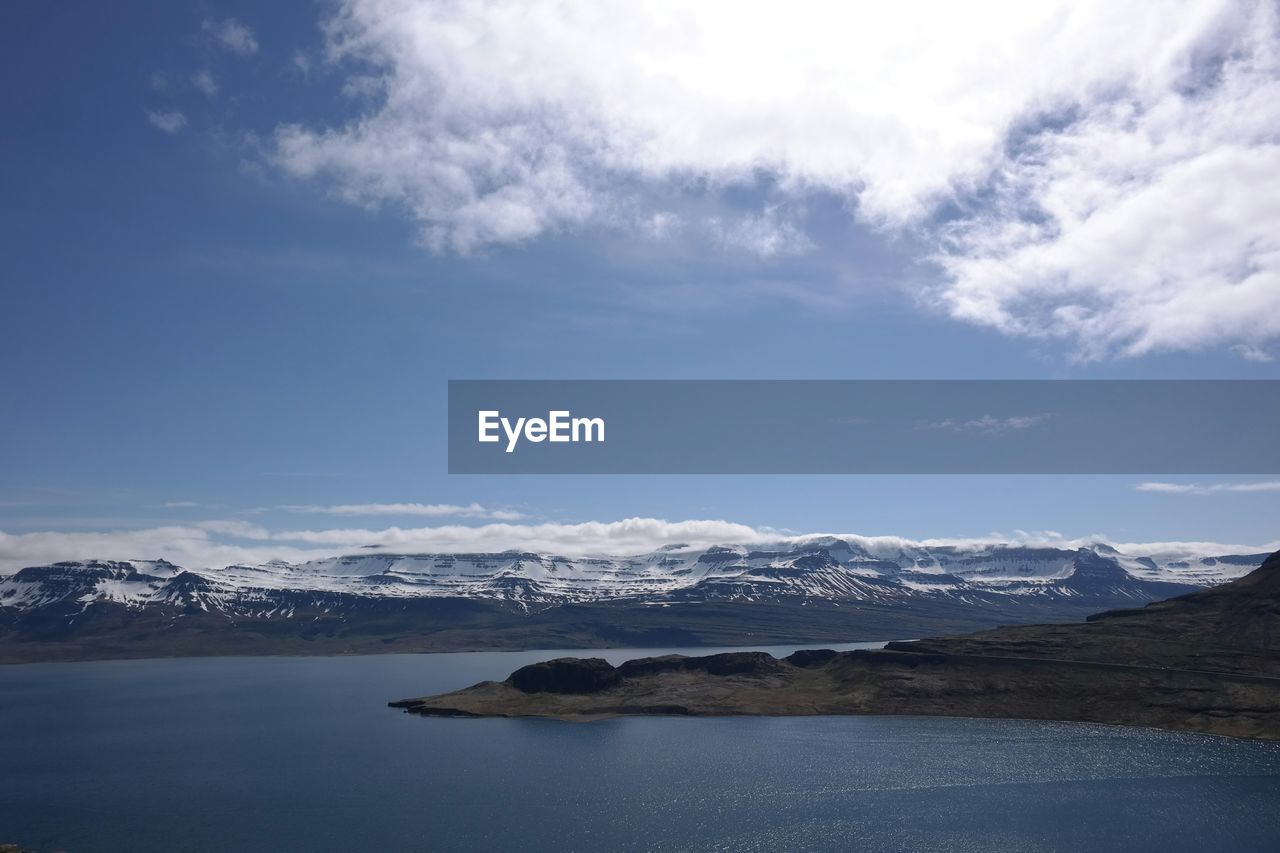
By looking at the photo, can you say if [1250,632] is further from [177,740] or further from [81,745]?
[81,745]

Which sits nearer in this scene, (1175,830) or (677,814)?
(1175,830)

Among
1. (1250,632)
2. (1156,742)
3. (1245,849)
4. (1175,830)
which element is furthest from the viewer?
(1250,632)

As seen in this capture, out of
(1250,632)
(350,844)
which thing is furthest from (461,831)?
(1250,632)

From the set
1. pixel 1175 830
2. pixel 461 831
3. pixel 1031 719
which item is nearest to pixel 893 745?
pixel 1031 719

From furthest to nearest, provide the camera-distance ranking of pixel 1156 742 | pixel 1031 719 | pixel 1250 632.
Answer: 1. pixel 1250 632
2. pixel 1031 719
3. pixel 1156 742

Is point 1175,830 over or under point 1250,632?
under

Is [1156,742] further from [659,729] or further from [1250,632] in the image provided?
[659,729]
